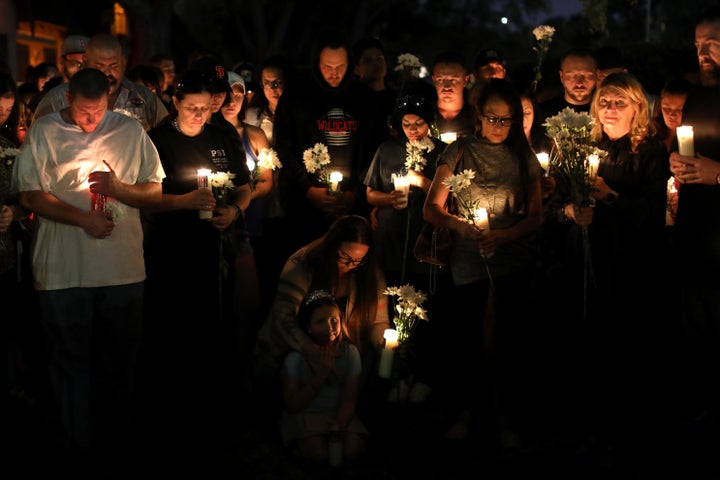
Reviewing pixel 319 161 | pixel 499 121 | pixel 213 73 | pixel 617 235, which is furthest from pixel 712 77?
pixel 213 73

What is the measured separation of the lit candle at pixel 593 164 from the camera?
5895 millimetres

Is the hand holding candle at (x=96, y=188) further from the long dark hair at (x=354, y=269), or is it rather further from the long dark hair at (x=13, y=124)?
the long dark hair at (x=354, y=269)

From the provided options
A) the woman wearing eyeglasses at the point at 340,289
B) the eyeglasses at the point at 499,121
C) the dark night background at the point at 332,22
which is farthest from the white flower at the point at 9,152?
the dark night background at the point at 332,22

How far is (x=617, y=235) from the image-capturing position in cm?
621

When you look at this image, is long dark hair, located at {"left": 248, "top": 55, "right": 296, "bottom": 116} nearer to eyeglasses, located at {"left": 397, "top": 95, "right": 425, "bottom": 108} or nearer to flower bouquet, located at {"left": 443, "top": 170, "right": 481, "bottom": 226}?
eyeglasses, located at {"left": 397, "top": 95, "right": 425, "bottom": 108}

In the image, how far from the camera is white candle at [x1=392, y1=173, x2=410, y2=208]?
264 inches

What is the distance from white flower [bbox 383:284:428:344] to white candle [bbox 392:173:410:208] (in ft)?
2.33

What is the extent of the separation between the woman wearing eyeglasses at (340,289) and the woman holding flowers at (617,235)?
1.29 meters

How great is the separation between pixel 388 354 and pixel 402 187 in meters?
1.22

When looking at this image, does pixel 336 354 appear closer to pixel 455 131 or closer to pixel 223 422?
pixel 223 422

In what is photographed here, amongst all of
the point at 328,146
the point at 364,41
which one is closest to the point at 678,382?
the point at 328,146

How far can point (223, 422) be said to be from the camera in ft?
20.7

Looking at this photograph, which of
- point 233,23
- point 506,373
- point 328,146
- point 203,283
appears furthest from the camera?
point 233,23

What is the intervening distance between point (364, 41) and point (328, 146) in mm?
1461
